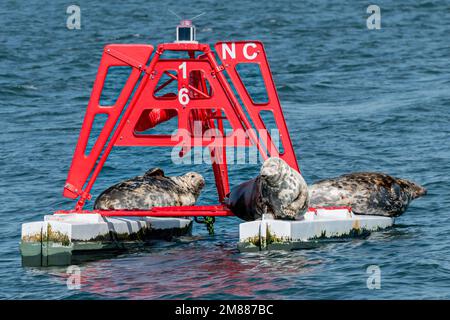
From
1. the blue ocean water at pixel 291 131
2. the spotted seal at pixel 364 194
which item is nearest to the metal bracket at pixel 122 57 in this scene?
the blue ocean water at pixel 291 131

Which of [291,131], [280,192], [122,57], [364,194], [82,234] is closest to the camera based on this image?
[280,192]

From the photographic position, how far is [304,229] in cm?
1659

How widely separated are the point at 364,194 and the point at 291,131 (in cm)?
1106

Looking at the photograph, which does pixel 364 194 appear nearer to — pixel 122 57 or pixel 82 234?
pixel 122 57

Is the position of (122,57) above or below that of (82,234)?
above

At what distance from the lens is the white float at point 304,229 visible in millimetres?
16156

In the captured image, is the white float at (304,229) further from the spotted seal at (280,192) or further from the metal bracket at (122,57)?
the metal bracket at (122,57)

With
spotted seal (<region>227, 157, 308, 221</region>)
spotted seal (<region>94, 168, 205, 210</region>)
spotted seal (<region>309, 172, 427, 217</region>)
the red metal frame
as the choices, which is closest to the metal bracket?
the red metal frame

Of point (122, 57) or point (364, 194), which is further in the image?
point (364, 194)

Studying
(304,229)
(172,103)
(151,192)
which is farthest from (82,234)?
(304,229)

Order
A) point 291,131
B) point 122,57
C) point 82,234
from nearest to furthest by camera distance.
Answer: point 82,234
point 122,57
point 291,131

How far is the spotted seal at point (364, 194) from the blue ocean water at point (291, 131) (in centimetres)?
48

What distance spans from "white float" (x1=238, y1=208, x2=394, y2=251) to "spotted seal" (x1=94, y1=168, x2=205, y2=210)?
2980 millimetres
